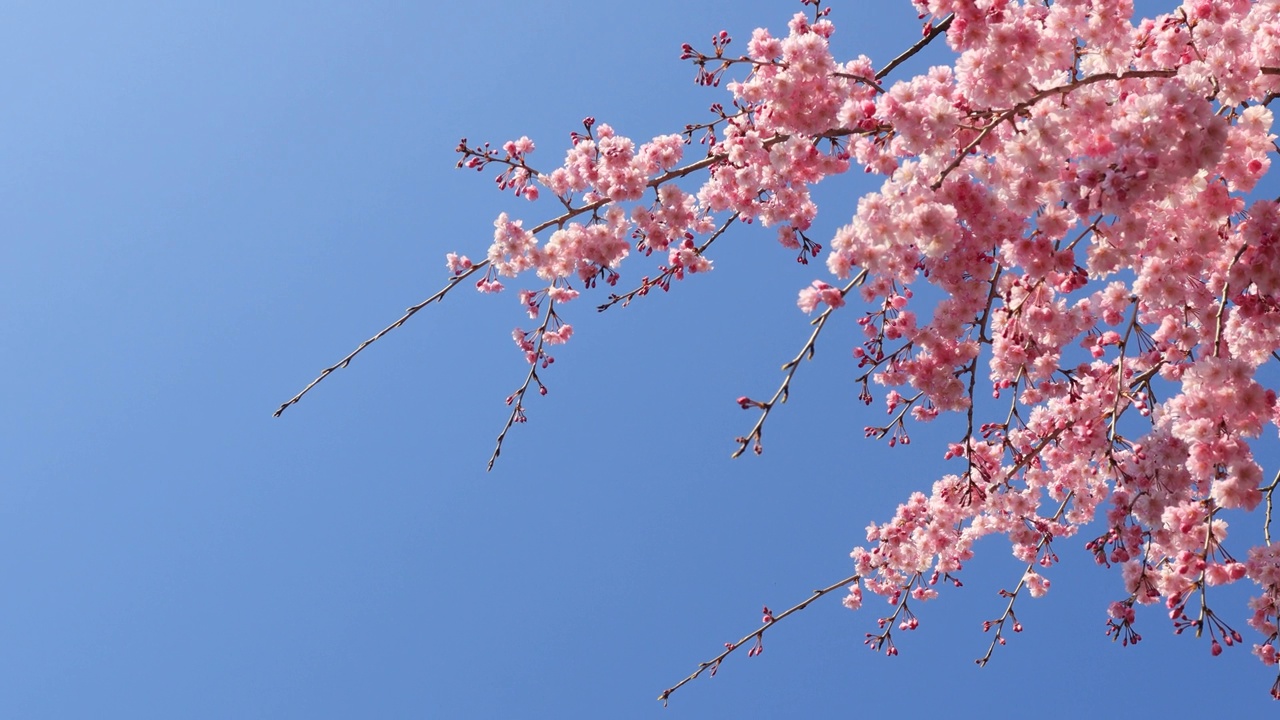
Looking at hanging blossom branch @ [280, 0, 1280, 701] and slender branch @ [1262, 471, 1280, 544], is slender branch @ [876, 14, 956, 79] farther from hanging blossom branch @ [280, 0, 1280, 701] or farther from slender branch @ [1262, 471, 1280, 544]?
slender branch @ [1262, 471, 1280, 544]

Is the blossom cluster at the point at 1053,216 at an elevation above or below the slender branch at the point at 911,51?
below

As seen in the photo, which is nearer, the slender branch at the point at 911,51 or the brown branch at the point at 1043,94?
the brown branch at the point at 1043,94

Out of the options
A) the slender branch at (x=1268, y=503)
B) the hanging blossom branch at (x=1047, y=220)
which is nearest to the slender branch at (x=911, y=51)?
the hanging blossom branch at (x=1047, y=220)

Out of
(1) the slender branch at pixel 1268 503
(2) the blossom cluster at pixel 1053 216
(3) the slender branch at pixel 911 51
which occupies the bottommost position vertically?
(1) the slender branch at pixel 1268 503

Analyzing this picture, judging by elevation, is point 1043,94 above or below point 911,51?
below

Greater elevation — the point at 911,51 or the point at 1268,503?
the point at 911,51

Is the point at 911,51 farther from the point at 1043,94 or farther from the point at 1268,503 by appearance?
the point at 1268,503

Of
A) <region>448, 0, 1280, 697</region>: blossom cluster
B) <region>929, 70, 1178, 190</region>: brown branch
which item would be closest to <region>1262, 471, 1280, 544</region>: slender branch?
<region>448, 0, 1280, 697</region>: blossom cluster

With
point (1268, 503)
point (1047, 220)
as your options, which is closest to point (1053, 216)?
point (1047, 220)

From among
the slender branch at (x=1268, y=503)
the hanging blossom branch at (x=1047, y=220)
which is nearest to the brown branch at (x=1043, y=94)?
the hanging blossom branch at (x=1047, y=220)

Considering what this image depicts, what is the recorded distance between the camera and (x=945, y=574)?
5891 millimetres

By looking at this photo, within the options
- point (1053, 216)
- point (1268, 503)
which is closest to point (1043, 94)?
point (1053, 216)

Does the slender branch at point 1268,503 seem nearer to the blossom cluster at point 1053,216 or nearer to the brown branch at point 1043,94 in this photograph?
the blossom cluster at point 1053,216

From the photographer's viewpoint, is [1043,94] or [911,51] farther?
[911,51]
